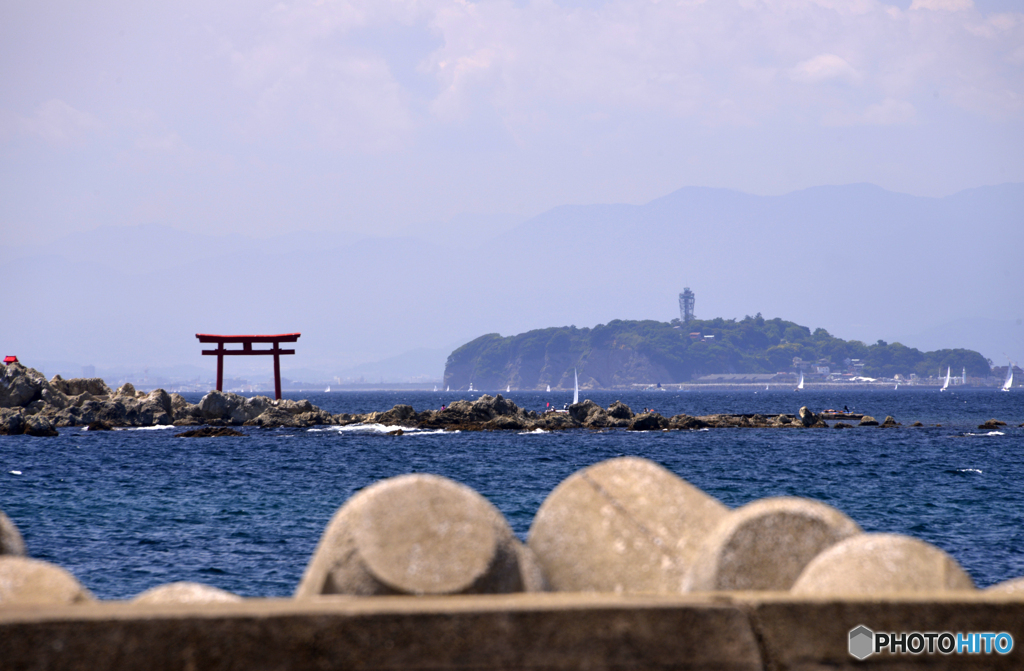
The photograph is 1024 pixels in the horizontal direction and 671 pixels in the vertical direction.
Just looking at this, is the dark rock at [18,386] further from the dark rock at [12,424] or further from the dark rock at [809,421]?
the dark rock at [809,421]

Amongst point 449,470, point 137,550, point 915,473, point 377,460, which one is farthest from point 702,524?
point 377,460

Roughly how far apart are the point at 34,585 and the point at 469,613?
1978 mm

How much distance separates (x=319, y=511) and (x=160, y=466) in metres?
13.2

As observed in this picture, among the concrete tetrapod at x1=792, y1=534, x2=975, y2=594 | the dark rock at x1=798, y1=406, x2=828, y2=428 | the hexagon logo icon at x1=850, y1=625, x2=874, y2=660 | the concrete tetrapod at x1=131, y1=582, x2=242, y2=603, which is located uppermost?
the concrete tetrapod at x1=792, y1=534, x2=975, y2=594

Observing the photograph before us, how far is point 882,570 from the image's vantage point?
388 centimetres

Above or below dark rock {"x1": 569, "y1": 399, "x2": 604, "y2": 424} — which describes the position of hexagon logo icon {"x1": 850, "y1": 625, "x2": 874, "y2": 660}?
above

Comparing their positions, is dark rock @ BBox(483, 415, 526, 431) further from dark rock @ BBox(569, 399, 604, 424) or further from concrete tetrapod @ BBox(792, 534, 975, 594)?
concrete tetrapod @ BBox(792, 534, 975, 594)

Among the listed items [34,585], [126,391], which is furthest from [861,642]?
[126,391]

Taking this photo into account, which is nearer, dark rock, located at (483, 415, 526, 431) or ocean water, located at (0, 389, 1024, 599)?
ocean water, located at (0, 389, 1024, 599)

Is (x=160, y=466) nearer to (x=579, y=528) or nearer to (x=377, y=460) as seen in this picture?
(x=377, y=460)

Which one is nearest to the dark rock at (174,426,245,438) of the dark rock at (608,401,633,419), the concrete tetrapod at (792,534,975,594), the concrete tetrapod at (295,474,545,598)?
the dark rock at (608,401,633,419)

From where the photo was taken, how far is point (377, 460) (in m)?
35.3

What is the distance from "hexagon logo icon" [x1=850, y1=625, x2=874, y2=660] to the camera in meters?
Answer: 3.34

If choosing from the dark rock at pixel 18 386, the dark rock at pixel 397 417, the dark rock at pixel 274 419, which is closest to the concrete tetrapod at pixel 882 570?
the dark rock at pixel 397 417
